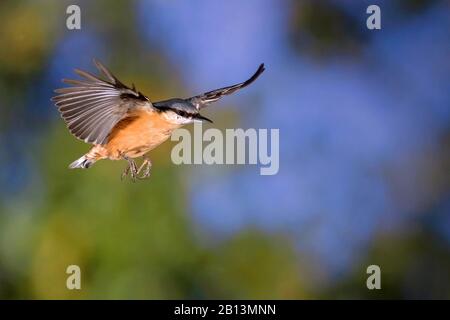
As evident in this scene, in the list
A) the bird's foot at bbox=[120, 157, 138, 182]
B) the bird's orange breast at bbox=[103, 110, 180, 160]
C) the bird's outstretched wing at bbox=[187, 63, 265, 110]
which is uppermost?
the bird's outstretched wing at bbox=[187, 63, 265, 110]

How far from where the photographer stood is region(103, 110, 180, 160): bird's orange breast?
172 cm

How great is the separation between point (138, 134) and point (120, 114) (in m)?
0.06

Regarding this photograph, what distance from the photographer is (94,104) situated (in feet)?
5.53

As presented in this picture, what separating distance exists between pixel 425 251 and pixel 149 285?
2.30 ft

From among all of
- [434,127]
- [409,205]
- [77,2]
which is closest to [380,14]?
[434,127]

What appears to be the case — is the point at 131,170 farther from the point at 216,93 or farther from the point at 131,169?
the point at 216,93

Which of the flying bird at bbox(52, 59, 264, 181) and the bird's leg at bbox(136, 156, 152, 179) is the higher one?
the flying bird at bbox(52, 59, 264, 181)

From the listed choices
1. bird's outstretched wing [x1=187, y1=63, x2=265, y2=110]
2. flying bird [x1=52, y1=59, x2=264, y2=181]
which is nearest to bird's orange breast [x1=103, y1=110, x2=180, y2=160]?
flying bird [x1=52, y1=59, x2=264, y2=181]

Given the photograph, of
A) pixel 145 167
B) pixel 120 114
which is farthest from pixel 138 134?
pixel 145 167

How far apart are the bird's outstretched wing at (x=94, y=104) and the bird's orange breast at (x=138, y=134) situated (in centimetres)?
3

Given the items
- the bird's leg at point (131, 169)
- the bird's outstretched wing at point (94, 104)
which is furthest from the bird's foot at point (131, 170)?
the bird's outstretched wing at point (94, 104)

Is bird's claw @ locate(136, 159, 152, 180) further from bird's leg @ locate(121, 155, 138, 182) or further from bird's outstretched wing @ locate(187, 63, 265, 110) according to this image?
bird's outstretched wing @ locate(187, 63, 265, 110)

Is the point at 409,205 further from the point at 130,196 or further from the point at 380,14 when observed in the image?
the point at 130,196

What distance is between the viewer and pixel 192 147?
202 cm
